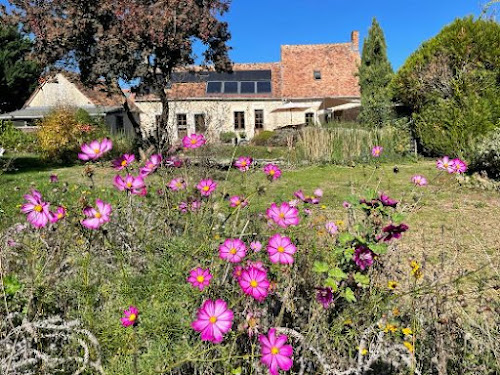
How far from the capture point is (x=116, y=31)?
12.2m

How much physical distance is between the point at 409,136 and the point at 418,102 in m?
1.05

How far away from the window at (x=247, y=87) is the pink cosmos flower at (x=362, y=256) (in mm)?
26994

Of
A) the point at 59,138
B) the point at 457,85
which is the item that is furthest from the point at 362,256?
the point at 59,138

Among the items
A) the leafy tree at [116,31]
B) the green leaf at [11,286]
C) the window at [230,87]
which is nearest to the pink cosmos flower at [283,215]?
the green leaf at [11,286]

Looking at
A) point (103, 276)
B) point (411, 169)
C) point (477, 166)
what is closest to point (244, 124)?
point (411, 169)

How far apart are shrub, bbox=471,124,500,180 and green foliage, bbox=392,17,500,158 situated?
56.3 inches

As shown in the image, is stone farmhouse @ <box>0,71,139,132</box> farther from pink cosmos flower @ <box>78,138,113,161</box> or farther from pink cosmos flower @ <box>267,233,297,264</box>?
pink cosmos flower @ <box>267,233,297,264</box>

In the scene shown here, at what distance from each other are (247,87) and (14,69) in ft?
45.0

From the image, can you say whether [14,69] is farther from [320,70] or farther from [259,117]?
[320,70]

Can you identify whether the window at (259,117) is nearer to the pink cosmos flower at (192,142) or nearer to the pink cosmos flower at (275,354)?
the pink cosmos flower at (192,142)

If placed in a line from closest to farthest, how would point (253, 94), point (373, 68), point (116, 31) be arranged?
point (116, 31), point (373, 68), point (253, 94)

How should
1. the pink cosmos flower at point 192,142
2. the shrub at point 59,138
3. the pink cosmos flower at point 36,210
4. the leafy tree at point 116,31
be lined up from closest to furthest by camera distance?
the pink cosmos flower at point 36,210
the pink cosmos flower at point 192,142
the leafy tree at point 116,31
the shrub at point 59,138

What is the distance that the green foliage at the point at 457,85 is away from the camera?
9.71 metres

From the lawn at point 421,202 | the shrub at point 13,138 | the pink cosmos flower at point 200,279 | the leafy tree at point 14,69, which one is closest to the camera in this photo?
the pink cosmos flower at point 200,279
